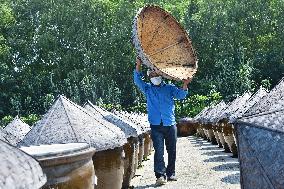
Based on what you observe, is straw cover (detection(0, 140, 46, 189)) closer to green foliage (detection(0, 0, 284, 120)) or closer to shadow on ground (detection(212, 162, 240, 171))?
shadow on ground (detection(212, 162, 240, 171))

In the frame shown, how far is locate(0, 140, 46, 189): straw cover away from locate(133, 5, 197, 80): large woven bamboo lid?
5.28 metres

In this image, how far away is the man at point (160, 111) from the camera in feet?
25.1

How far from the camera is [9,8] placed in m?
51.9

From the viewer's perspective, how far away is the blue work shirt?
7676 millimetres

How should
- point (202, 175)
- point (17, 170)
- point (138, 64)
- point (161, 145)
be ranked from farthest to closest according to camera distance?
1. point (202, 175)
2. point (161, 145)
3. point (138, 64)
4. point (17, 170)

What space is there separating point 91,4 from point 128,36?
5.86 meters

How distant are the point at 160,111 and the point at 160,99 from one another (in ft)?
Answer: 0.58

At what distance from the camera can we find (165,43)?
8.58 meters

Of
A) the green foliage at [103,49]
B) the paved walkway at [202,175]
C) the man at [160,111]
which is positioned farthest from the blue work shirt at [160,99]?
the green foliage at [103,49]

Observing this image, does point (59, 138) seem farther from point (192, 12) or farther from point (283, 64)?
point (192, 12)

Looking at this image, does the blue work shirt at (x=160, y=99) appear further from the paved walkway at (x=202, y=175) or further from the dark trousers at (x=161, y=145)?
the paved walkway at (x=202, y=175)

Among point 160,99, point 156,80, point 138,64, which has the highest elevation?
point 138,64

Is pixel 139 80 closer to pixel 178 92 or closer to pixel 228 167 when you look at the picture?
pixel 178 92

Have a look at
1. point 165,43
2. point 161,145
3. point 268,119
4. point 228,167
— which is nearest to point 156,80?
point 161,145
